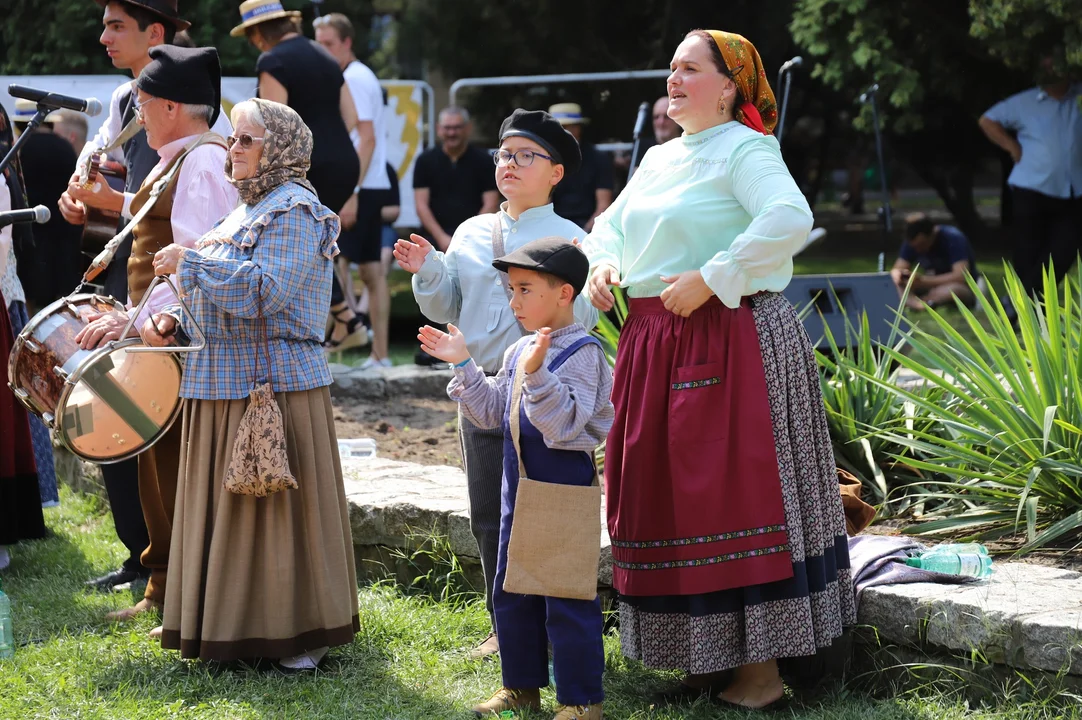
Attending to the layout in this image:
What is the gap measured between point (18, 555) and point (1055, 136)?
750cm

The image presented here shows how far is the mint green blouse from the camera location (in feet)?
11.3

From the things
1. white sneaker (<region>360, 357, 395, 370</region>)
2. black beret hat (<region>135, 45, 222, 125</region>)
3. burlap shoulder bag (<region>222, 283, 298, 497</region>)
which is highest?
black beret hat (<region>135, 45, 222, 125</region>)

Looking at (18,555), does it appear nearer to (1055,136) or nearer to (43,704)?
(43,704)

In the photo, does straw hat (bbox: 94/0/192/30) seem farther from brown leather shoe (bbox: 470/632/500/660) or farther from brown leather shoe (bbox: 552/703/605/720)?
brown leather shoe (bbox: 552/703/605/720)

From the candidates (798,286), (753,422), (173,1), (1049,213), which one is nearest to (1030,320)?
(753,422)

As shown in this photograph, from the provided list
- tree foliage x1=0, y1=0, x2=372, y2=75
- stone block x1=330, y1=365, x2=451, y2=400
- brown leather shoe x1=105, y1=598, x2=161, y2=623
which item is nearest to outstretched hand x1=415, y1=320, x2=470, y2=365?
brown leather shoe x1=105, y1=598, x2=161, y2=623

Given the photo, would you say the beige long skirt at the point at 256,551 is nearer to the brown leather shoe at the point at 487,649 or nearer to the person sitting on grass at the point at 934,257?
the brown leather shoe at the point at 487,649

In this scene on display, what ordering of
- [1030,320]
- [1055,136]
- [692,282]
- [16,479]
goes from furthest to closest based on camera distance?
1. [1055,136]
2. [16,479]
3. [1030,320]
4. [692,282]

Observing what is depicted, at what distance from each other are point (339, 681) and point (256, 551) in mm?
476

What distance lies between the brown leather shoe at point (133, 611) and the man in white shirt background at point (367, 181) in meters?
3.97

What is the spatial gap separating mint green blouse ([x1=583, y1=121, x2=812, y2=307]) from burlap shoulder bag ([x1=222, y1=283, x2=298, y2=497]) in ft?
3.51

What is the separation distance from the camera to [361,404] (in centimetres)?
815

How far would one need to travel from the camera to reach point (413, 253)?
3.92m

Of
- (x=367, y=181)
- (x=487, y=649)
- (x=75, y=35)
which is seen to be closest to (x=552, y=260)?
(x=487, y=649)
